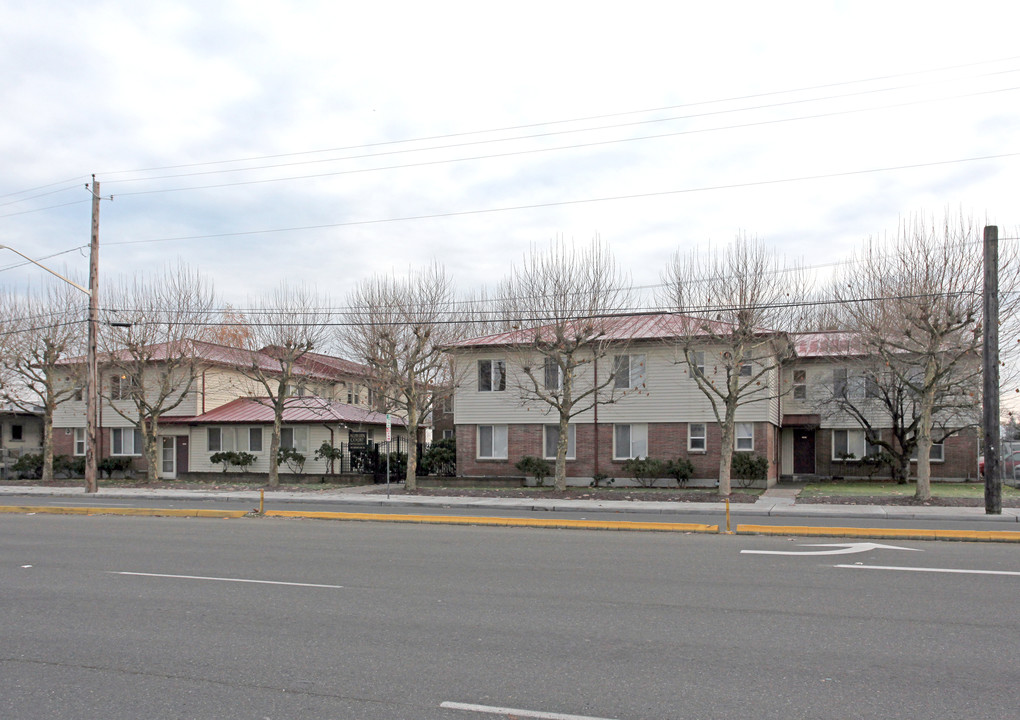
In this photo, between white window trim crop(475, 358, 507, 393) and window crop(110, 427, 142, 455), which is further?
window crop(110, 427, 142, 455)

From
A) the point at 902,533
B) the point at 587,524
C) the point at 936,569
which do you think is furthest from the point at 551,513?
the point at 936,569

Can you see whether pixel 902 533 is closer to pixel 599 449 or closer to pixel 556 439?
pixel 599 449

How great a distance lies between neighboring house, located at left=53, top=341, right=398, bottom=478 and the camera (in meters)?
37.2

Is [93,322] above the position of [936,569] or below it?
above

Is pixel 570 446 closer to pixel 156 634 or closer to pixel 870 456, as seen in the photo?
pixel 870 456

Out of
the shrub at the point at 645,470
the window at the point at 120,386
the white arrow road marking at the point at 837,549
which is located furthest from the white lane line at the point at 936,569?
the window at the point at 120,386

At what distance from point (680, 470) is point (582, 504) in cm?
743

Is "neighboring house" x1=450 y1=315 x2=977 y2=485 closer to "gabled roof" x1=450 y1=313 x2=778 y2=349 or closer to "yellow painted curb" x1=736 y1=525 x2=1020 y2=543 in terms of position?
"gabled roof" x1=450 y1=313 x2=778 y2=349

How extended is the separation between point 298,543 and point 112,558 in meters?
2.91

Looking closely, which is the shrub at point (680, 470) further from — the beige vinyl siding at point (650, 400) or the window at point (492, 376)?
the window at point (492, 376)

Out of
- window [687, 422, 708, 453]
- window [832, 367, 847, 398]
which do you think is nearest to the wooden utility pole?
window [687, 422, 708, 453]

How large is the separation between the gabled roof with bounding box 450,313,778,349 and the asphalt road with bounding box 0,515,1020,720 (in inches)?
543

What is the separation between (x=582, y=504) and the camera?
23703 mm

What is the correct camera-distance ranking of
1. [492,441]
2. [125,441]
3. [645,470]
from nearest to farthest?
[645,470] < [492,441] < [125,441]
